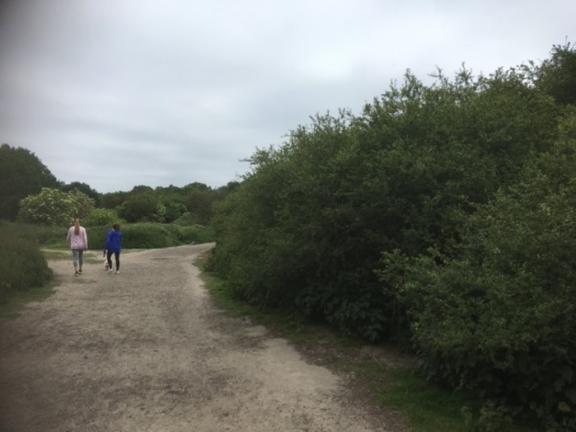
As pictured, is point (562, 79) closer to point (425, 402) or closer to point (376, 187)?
point (376, 187)

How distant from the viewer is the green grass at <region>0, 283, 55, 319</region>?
8.95 m

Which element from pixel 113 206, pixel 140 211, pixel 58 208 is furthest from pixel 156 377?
pixel 113 206

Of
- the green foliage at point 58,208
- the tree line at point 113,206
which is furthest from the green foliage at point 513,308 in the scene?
the green foliage at point 58,208

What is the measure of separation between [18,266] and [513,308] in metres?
10.1

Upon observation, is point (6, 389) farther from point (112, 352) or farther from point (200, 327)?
point (200, 327)

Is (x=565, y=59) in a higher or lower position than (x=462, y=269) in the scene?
higher

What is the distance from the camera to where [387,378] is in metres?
6.06

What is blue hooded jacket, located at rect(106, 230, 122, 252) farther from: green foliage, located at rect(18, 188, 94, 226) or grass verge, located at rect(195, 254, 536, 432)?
green foliage, located at rect(18, 188, 94, 226)

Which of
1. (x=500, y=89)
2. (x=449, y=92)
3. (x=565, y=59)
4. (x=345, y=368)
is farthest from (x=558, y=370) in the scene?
(x=565, y=59)

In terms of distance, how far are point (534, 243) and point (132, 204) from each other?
40.6 metres

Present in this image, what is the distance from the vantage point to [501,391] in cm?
494

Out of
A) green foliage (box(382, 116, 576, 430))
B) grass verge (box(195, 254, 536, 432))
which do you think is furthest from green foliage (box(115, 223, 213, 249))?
green foliage (box(382, 116, 576, 430))

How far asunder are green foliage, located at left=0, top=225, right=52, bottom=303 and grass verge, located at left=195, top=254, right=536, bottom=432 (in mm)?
4531

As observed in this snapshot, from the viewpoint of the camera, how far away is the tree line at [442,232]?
4.56 m
